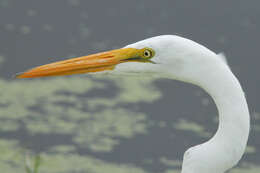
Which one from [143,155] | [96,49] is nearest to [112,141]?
[143,155]

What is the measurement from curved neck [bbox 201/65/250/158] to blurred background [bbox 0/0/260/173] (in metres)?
3.55

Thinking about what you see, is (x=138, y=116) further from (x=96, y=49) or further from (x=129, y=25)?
(x=129, y=25)

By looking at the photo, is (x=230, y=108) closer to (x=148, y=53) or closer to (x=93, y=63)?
(x=148, y=53)

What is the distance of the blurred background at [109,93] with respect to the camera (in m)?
7.34

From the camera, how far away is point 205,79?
10.2 feet

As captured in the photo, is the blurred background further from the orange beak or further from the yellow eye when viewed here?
the yellow eye

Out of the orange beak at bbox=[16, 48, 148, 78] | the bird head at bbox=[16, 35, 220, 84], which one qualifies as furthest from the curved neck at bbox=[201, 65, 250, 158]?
the orange beak at bbox=[16, 48, 148, 78]

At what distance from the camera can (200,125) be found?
25.8 ft

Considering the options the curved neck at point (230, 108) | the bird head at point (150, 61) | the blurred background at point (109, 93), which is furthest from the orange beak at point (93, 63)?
the blurred background at point (109, 93)

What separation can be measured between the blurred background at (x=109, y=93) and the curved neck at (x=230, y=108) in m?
3.55

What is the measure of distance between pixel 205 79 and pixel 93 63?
832 mm

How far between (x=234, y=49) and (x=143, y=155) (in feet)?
9.26

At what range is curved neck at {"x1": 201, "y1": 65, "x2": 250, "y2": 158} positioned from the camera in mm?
3023

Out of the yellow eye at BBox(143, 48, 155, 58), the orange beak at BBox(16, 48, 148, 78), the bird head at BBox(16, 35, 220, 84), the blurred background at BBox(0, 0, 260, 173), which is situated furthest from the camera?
the blurred background at BBox(0, 0, 260, 173)
